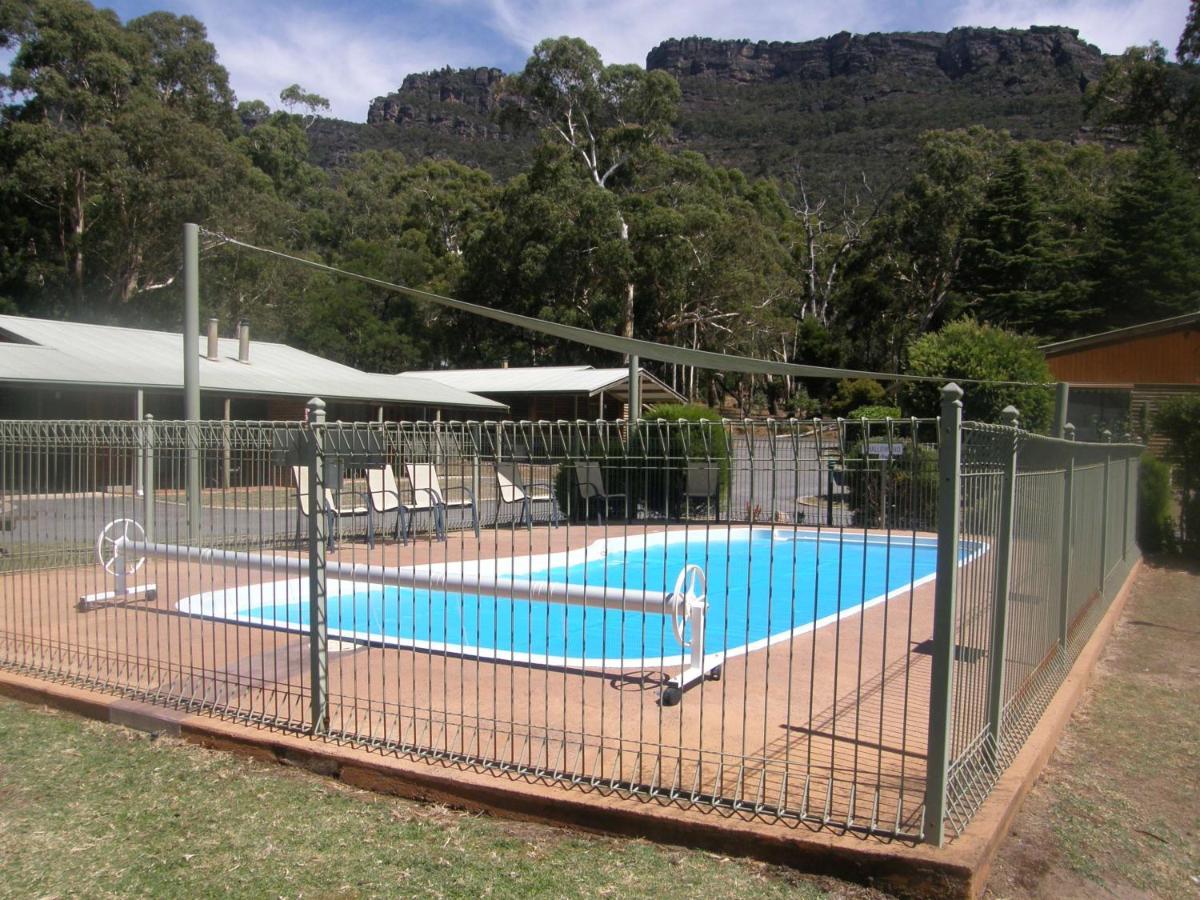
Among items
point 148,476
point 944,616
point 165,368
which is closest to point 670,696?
point 944,616

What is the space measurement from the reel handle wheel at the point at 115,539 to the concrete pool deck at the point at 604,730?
555 millimetres

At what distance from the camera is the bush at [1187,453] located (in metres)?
13.2

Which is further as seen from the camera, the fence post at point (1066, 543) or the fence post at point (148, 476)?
the fence post at point (148, 476)

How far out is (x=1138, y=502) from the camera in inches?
520

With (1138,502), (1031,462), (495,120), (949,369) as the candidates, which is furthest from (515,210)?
(1031,462)

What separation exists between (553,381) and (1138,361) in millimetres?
20842

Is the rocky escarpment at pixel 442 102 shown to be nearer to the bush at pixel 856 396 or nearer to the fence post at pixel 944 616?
the bush at pixel 856 396

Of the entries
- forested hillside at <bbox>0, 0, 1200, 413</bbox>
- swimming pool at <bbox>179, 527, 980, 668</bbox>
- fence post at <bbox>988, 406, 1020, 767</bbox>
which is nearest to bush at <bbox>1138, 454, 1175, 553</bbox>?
swimming pool at <bbox>179, 527, 980, 668</bbox>

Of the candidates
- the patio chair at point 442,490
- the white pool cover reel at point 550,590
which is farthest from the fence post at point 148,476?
the patio chair at point 442,490

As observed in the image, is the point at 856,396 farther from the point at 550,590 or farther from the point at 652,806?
the point at 652,806

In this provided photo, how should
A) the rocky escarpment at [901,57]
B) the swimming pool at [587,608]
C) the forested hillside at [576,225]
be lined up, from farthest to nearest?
the rocky escarpment at [901,57] → the forested hillside at [576,225] → the swimming pool at [587,608]

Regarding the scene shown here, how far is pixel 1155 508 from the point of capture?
44.1 feet

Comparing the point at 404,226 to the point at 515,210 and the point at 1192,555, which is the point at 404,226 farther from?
the point at 1192,555

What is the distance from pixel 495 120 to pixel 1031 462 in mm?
50132
